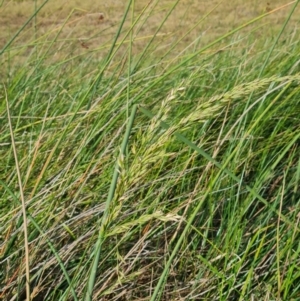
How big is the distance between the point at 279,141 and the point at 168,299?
38cm

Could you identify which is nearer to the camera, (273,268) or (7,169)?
(273,268)

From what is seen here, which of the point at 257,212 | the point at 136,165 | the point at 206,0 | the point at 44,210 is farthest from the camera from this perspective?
the point at 206,0

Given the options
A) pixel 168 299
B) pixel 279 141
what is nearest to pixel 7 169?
pixel 168 299

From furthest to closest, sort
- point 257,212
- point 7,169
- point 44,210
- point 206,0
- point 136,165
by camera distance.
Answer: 1. point 206,0
2. point 7,169
3. point 257,212
4. point 44,210
5. point 136,165

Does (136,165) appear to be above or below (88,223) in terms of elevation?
above

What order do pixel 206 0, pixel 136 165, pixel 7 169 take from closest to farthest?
pixel 136 165
pixel 7 169
pixel 206 0

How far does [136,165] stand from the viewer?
60 cm

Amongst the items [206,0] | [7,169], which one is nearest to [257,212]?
[7,169]

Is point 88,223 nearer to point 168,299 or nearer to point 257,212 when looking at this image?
point 168,299

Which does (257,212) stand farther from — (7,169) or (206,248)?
(7,169)

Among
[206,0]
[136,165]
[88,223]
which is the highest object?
[136,165]

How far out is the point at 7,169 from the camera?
1126mm

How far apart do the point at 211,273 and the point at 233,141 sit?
9.3 inches

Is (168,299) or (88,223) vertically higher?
(88,223)
